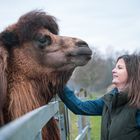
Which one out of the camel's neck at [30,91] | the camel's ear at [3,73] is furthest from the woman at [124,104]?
the camel's ear at [3,73]

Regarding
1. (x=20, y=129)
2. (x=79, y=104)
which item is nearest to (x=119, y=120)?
(x=79, y=104)

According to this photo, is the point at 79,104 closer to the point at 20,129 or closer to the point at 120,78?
the point at 120,78

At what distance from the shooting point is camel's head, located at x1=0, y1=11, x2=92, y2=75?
4.32m

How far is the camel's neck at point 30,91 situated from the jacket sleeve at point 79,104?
19cm

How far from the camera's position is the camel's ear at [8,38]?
4.30 meters

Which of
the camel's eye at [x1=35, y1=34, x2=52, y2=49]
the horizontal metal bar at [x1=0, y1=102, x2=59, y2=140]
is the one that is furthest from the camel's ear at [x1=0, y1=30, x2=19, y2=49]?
the horizontal metal bar at [x1=0, y1=102, x2=59, y2=140]

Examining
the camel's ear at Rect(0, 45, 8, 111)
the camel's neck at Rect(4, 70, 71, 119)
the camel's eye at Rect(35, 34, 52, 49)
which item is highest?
the camel's eye at Rect(35, 34, 52, 49)

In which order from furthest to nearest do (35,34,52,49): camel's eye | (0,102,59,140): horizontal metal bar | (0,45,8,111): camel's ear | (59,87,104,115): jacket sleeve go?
1. (59,87,104,115): jacket sleeve
2. (35,34,52,49): camel's eye
3. (0,45,8,111): camel's ear
4. (0,102,59,140): horizontal metal bar

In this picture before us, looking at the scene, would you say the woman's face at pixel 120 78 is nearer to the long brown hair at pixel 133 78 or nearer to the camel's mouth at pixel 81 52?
the long brown hair at pixel 133 78

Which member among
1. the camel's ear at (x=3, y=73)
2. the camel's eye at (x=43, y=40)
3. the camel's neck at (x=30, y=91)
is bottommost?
the camel's neck at (x=30, y=91)

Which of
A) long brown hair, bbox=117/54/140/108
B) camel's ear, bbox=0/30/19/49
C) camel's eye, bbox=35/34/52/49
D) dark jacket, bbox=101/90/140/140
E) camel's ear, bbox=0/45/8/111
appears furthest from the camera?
camel's eye, bbox=35/34/52/49

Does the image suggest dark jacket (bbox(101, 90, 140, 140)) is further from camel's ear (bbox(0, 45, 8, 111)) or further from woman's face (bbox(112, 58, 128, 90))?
camel's ear (bbox(0, 45, 8, 111))

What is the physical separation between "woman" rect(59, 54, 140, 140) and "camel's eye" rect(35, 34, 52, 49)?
0.61 metres

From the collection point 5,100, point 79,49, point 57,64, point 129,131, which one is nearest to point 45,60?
point 57,64
